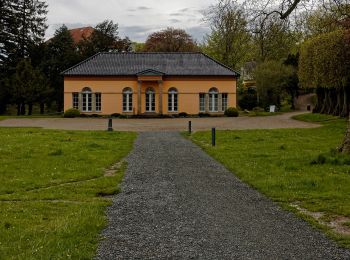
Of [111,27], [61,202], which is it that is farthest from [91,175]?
[111,27]

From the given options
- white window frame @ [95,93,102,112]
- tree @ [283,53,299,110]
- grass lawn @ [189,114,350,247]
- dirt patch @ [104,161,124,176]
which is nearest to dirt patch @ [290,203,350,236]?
grass lawn @ [189,114,350,247]

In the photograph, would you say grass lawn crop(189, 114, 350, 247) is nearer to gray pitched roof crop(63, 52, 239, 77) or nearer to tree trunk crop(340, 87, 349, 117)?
tree trunk crop(340, 87, 349, 117)

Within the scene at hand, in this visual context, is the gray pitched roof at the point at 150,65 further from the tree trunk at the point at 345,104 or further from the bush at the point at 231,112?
the tree trunk at the point at 345,104

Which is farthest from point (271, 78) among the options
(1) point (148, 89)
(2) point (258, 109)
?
(1) point (148, 89)

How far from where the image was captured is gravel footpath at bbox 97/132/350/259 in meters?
6.48

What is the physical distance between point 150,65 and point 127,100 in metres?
5.43

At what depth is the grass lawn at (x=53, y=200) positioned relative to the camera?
6.64 metres

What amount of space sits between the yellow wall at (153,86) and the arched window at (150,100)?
1.28 feet

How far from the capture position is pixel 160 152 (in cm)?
1991

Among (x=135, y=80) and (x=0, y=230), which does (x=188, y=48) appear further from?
(x=0, y=230)

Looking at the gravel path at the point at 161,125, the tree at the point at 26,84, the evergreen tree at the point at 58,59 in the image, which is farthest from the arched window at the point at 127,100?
the evergreen tree at the point at 58,59

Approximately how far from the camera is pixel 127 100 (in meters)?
59.1

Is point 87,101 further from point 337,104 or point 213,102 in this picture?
point 337,104

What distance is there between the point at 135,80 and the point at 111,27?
20756 mm
